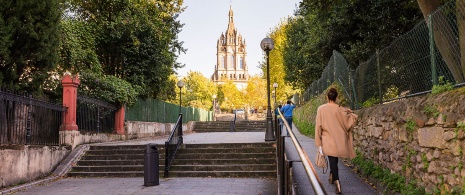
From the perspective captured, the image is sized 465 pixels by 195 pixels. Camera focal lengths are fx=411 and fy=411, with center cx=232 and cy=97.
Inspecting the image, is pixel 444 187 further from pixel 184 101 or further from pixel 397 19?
pixel 184 101

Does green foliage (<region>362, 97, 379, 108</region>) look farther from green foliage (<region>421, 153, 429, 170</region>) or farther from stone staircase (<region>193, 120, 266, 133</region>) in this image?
stone staircase (<region>193, 120, 266, 133</region>)

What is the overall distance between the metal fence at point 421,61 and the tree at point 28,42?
9291mm

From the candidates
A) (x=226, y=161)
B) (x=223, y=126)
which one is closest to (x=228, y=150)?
(x=226, y=161)

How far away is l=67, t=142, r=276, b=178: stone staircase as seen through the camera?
36.8 feet

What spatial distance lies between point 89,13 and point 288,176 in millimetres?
19724

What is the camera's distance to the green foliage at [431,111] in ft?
16.1

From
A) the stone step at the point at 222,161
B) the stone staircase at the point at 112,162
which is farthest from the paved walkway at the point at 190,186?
the stone step at the point at 222,161

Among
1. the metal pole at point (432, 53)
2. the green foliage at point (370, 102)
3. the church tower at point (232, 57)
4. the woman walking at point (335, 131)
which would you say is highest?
the church tower at point (232, 57)

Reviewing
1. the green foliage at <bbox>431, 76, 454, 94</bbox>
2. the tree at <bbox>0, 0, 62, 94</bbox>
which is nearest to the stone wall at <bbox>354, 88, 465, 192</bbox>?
the green foliage at <bbox>431, 76, 454, 94</bbox>

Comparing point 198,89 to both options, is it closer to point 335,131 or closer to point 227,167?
point 227,167

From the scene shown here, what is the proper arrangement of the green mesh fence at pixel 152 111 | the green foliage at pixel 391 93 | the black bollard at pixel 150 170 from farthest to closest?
the green mesh fence at pixel 152 111 → the black bollard at pixel 150 170 → the green foliage at pixel 391 93

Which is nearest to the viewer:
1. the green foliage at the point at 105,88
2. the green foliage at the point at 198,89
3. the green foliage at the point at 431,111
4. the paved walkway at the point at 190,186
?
the green foliage at the point at 431,111

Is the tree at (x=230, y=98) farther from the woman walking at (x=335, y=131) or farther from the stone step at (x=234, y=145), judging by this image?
the woman walking at (x=335, y=131)

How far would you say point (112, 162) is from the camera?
12.4 meters
